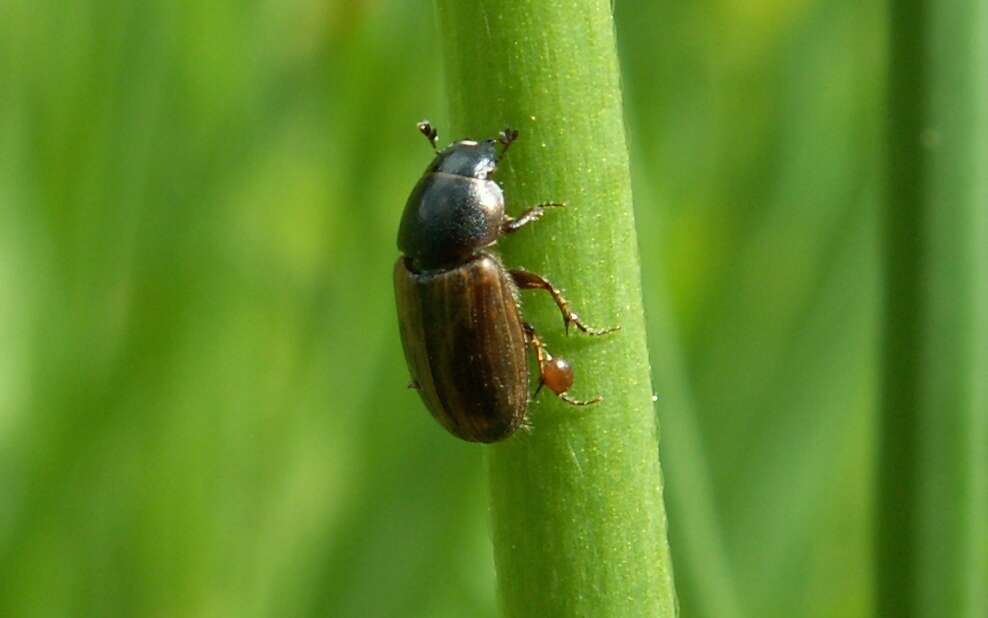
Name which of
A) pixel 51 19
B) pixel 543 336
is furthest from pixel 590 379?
pixel 51 19

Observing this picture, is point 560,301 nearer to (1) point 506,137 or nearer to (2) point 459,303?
(1) point 506,137

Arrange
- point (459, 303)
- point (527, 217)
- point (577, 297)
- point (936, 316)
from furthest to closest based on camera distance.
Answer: point (459, 303)
point (936, 316)
point (527, 217)
point (577, 297)

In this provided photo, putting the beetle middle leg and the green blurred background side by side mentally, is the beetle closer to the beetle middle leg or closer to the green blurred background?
the beetle middle leg

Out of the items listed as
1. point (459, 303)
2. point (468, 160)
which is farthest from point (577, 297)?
point (459, 303)

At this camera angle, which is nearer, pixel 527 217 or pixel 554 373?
pixel 527 217

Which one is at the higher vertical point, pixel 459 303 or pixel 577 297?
pixel 459 303

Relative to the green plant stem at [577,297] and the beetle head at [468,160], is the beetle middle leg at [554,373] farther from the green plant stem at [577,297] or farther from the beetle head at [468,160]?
the beetle head at [468,160]
